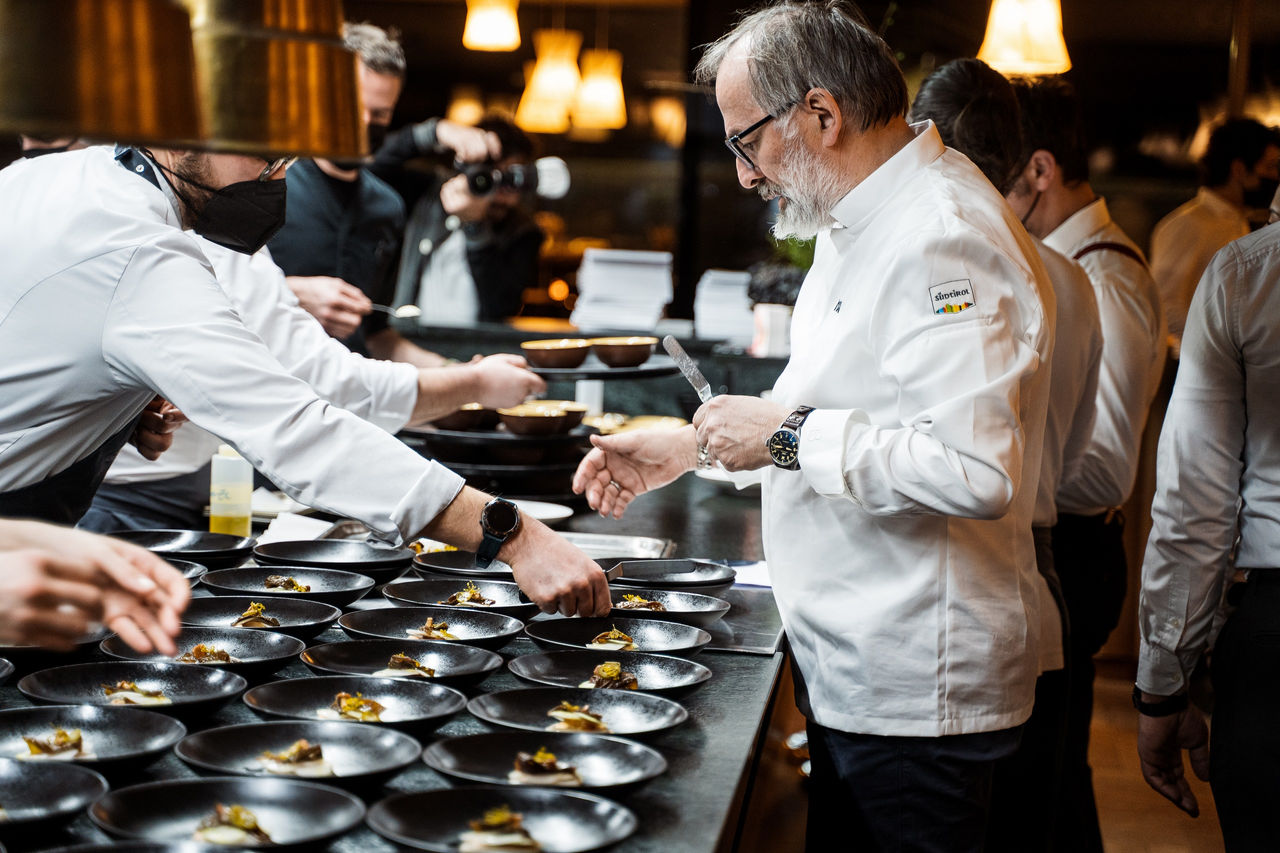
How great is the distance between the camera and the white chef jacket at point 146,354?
1760 mm

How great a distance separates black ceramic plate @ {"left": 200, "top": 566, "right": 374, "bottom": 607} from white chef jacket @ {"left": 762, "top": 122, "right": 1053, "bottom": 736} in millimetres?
691

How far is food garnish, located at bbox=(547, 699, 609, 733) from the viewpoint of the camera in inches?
60.3

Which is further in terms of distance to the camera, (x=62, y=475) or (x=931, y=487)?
(x=62, y=475)

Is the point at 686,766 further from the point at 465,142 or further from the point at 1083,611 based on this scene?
the point at 465,142

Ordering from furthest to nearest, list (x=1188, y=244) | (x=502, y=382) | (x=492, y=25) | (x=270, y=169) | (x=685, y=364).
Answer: (x=492, y=25) < (x=1188, y=244) < (x=502, y=382) < (x=685, y=364) < (x=270, y=169)

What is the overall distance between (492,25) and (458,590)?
5.52 metres

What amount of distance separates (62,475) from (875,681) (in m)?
1.24

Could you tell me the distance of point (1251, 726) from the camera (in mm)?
1867

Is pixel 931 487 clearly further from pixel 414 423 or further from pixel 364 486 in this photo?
pixel 414 423

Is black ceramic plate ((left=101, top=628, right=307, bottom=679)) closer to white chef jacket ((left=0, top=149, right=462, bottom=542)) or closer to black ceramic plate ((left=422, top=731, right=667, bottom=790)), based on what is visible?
white chef jacket ((left=0, top=149, right=462, bottom=542))

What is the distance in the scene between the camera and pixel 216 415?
1786 millimetres

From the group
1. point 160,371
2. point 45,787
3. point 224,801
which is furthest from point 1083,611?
point 45,787

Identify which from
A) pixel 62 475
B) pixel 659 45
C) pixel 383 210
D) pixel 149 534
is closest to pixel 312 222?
pixel 383 210

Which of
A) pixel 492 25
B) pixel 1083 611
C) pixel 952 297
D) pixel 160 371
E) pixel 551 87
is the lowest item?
pixel 1083 611
